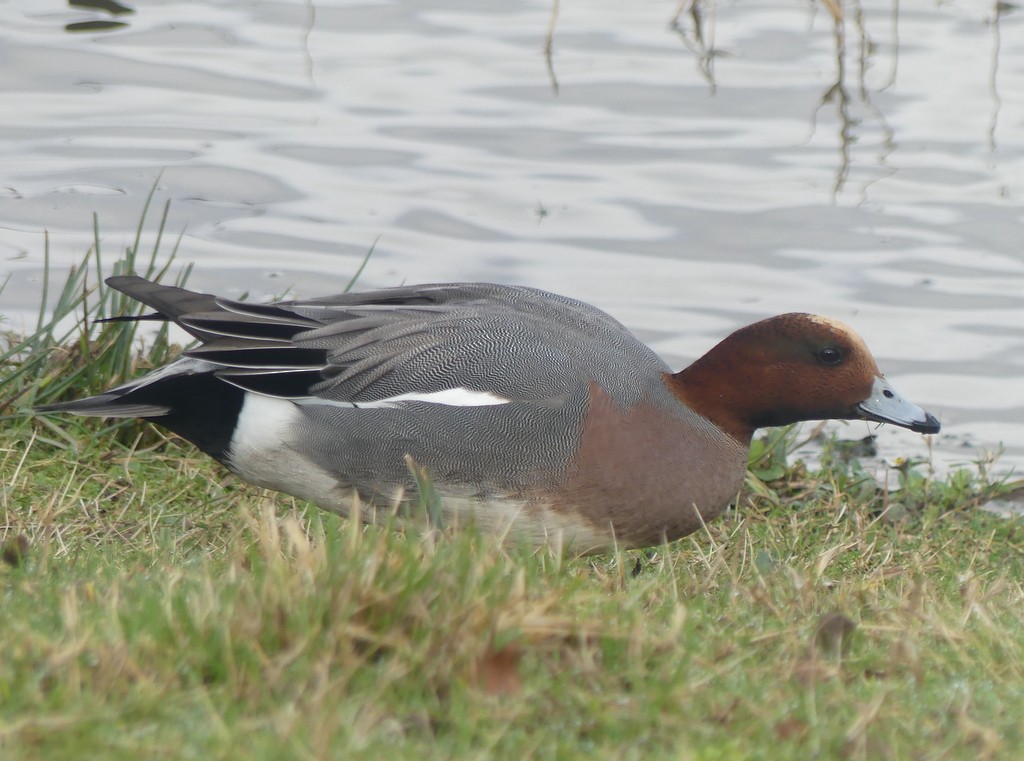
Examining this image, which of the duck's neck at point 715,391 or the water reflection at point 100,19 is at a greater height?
the water reflection at point 100,19

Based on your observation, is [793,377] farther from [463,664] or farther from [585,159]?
[585,159]

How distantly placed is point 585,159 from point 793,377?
3.97m

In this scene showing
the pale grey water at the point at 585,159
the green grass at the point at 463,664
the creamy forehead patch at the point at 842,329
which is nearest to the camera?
the green grass at the point at 463,664

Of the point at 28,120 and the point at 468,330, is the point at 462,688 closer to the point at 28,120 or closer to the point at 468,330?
the point at 468,330

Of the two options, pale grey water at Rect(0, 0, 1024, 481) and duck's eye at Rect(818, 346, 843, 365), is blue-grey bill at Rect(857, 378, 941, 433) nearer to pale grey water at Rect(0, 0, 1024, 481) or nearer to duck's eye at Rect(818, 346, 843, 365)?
duck's eye at Rect(818, 346, 843, 365)

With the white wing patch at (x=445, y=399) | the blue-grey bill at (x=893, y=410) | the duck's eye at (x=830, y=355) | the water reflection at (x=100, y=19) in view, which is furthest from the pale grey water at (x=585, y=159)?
the white wing patch at (x=445, y=399)

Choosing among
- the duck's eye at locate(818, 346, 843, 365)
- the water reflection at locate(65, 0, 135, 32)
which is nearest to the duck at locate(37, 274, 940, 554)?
the duck's eye at locate(818, 346, 843, 365)

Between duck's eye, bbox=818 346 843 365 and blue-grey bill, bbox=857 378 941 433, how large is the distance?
12cm

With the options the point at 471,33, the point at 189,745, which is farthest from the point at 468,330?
the point at 471,33

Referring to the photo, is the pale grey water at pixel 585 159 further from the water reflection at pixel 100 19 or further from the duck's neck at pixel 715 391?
the duck's neck at pixel 715 391

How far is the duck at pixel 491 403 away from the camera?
146 inches

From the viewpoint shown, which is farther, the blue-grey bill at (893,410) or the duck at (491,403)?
the blue-grey bill at (893,410)

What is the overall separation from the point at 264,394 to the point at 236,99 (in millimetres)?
4703

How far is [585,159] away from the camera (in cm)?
780
